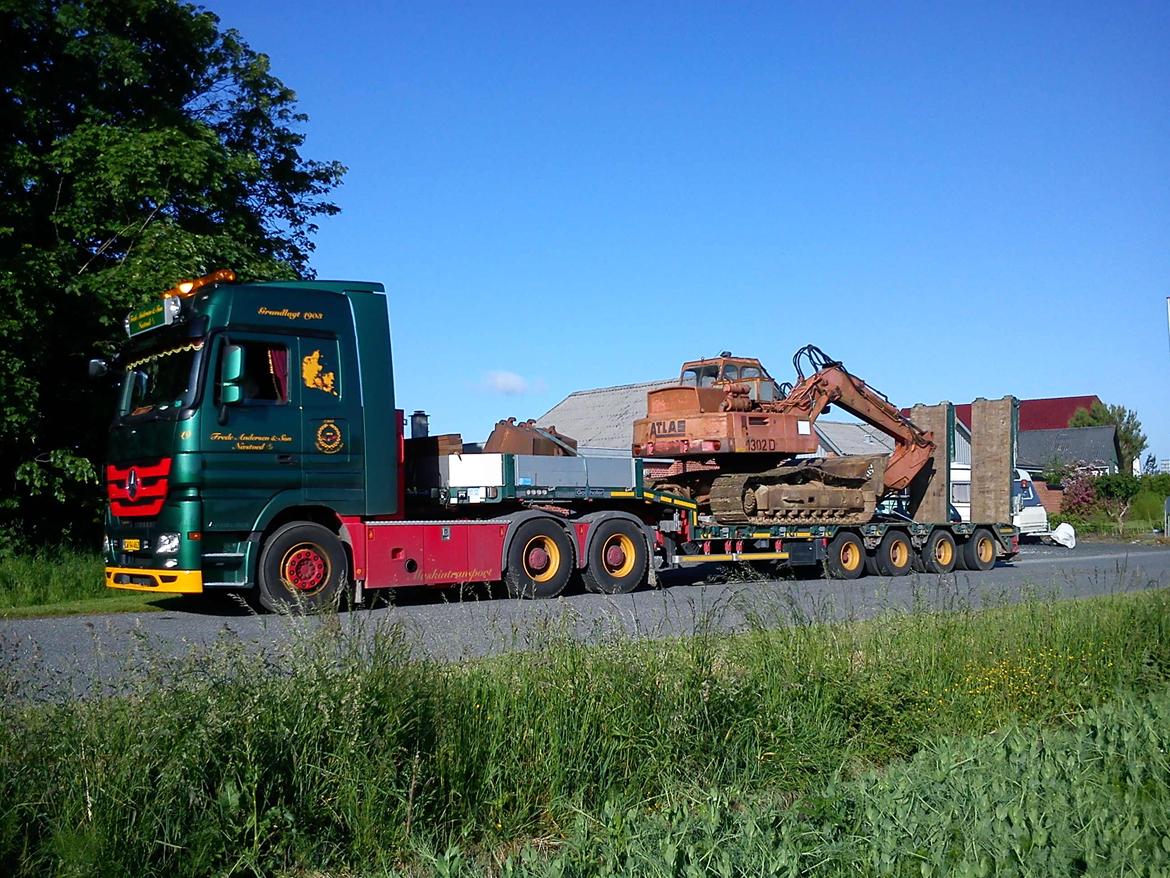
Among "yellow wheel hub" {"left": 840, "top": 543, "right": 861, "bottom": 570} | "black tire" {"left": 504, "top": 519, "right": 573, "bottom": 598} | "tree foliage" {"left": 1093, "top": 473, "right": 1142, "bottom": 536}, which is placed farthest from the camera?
"tree foliage" {"left": 1093, "top": 473, "right": 1142, "bottom": 536}

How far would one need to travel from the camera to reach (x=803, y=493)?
799 inches

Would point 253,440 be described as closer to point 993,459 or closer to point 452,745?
point 452,745

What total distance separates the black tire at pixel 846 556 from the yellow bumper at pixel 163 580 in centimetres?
1174

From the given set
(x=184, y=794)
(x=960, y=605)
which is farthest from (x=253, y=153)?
(x=184, y=794)

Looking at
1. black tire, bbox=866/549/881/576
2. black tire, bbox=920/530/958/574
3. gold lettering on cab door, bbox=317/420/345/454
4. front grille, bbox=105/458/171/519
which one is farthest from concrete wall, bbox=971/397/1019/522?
front grille, bbox=105/458/171/519

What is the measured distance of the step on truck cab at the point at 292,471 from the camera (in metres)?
12.5

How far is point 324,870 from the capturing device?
4.77 m

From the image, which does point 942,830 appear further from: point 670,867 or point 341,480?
point 341,480

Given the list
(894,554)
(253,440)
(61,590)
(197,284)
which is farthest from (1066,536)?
(61,590)

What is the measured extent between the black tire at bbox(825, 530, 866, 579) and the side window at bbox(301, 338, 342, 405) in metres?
10.4

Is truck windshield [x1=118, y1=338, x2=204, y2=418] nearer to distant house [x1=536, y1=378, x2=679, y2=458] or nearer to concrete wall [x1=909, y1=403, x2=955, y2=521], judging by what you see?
concrete wall [x1=909, y1=403, x2=955, y2=521]

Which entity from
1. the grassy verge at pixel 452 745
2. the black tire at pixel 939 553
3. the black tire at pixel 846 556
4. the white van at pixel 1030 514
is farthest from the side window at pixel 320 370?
the white van at pixel 1030 514

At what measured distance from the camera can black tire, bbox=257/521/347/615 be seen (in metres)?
12.9

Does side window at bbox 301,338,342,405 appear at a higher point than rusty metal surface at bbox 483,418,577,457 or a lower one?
higher
